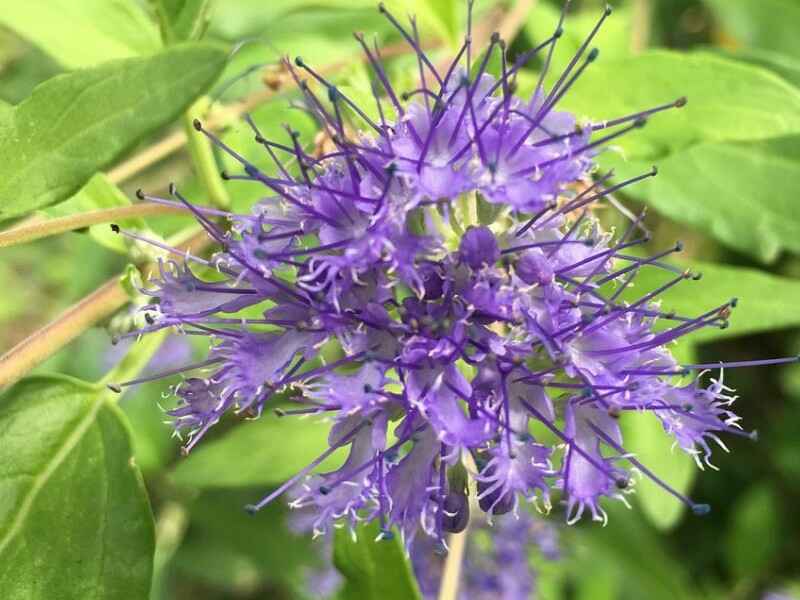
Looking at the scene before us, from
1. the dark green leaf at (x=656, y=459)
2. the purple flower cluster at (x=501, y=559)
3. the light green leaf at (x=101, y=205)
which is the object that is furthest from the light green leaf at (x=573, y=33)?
the purple flower cluster at (x=501, y=559)

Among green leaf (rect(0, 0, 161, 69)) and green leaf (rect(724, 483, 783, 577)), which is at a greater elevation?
green leaf (rect(0, 0, 161, 69))

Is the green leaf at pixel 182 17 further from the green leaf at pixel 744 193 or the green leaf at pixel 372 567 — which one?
the green leaf at pixel 744 193

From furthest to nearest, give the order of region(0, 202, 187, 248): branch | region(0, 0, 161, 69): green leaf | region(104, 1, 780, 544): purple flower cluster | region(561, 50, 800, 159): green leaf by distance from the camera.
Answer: region(0, 0, 161, 69): green leaf < region(561, 50, 800, 159): green leaf < region(0, 202, 187, 248): branch < region(104, 1, 780, 544): purple flower cluster

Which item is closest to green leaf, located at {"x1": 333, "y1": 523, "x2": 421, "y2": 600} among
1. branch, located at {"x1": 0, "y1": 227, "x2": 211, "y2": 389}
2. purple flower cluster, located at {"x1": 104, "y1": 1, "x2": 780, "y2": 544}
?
purple flower cluster, located at {"x1": 104, "y1": 1, "x2": 780, "y2": 544}

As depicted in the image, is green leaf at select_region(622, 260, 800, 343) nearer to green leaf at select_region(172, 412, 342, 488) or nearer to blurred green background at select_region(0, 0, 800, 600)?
blurred green background at select_region(0, 0, 800, 600)

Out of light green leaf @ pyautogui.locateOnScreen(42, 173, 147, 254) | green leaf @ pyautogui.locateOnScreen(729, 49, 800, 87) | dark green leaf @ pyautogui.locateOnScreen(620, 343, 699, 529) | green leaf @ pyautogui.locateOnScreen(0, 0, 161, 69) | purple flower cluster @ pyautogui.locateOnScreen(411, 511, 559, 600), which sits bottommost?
purple flower cluster @ pyautogui.locateOnScreen(411, 511, 559, 600)

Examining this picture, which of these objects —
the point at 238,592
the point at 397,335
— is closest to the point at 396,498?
the point at 397,335

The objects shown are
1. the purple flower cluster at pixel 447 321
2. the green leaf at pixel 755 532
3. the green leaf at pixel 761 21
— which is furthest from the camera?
the green leaf at pixel 755 532
